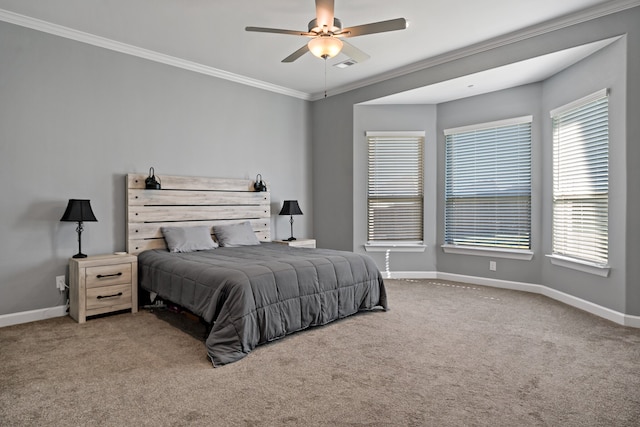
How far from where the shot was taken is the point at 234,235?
4.88 m

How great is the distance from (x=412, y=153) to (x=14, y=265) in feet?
16.2

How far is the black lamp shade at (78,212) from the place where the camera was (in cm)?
362

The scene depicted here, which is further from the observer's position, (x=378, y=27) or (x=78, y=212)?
(x=78, y=212)

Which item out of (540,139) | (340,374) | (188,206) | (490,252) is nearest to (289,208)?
(188,206)

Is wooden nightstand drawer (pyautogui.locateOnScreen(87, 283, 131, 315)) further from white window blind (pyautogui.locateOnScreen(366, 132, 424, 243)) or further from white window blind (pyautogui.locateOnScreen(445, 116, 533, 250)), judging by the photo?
white window blind (pyautogui.locateOnScreen(445, 116, 533, 250))

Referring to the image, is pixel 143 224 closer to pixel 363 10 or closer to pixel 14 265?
pixel 14 265

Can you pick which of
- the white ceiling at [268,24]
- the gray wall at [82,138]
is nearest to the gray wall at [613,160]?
the white ceiling at [268,24]

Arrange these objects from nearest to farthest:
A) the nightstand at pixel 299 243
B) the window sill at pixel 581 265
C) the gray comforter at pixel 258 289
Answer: the gray comforter at pixel 258 289, the window sill at pixel 581 265, the nightstand at pixel 299 243

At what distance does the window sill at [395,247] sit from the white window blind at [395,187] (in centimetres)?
9

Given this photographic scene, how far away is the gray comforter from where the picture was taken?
2832 millimetres

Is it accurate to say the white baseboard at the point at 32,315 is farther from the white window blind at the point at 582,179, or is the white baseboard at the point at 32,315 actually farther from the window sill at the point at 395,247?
the white window blind at the point at 582,179

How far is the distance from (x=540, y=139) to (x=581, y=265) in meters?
1.64

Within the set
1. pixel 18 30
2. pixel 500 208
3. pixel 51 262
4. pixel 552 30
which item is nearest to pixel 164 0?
pixel 18 30

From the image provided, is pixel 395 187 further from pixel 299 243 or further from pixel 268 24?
pixel 268 24
